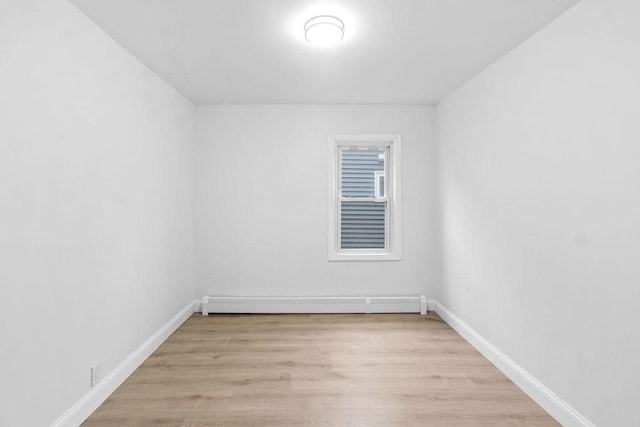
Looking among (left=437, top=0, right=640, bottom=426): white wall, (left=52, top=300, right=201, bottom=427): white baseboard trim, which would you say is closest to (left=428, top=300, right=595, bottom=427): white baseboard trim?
(left=437, top=0, right=640, bottom=426): white wall

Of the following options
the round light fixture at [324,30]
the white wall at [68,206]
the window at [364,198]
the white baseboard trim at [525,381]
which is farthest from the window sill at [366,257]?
the round light fixture at [324,30]

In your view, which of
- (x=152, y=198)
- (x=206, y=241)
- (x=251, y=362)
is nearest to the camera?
(x=251, y=362)

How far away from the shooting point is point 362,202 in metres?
4.56

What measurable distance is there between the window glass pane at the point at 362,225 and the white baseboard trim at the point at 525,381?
52.8 inches

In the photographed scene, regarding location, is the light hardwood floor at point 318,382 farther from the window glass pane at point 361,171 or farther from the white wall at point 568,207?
the window glass pane at point 361,171

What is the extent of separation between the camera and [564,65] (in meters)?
2.19

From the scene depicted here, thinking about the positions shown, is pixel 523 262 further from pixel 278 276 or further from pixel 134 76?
pixel 134 76

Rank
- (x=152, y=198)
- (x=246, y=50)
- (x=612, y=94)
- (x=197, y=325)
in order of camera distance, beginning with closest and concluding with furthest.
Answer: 1. (x=612, y=94)
2. (x=246, y=50)
3. (x=152, y=198)
4. (x=197, y=325)

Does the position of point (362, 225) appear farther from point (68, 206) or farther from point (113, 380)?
point (68, 206)

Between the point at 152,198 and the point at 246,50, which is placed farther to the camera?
the point at 152,198

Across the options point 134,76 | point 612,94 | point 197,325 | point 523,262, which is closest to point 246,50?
point 134,76

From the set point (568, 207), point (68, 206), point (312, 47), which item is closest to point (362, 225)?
point (312, 47)

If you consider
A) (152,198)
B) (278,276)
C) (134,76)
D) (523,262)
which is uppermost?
(134,76)

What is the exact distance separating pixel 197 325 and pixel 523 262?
328 centimetres
